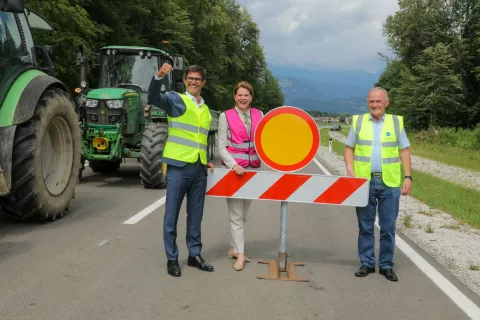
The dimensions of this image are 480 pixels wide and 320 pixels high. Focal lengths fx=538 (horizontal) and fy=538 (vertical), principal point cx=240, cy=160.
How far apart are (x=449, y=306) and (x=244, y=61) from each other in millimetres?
61402

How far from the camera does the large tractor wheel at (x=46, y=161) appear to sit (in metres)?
6.70

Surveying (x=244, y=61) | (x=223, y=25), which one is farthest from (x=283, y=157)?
(x=244, y=61)

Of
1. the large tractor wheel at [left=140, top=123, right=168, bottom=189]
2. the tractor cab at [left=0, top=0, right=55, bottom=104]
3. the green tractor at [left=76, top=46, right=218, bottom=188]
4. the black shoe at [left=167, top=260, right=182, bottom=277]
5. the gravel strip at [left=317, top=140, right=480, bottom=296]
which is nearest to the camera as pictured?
the black shoe at [left=167, top=260, right=182, bottom=277]

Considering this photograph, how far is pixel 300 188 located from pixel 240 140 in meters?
0.80

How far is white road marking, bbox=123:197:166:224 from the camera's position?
7668mm

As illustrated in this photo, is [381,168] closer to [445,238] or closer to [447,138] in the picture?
[445,238]

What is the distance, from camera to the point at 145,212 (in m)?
8.32

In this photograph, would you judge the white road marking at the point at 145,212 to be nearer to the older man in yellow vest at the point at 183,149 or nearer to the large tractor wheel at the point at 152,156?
the large tractor wheel at the point at 152,156

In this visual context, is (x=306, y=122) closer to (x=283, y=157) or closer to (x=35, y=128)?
(x=283, y=157)

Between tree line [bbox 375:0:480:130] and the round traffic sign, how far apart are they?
4620 cm

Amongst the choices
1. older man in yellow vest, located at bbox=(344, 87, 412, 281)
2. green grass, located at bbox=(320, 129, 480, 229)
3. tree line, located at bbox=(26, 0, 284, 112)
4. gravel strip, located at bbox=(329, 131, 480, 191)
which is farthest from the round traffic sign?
gravel strip, located at bbox=(329, 131, 480, 191)

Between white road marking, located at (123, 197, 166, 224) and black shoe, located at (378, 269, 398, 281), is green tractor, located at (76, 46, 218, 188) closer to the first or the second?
white road marking, located at (123, 197, 166, 224)

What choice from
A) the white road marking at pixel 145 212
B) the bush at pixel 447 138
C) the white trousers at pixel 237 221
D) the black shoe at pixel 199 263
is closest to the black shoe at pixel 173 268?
the black shoe at pixel 199 263

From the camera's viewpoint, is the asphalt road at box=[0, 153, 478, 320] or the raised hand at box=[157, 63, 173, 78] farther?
the raised hand at box=[157, 63, 173, 78]
